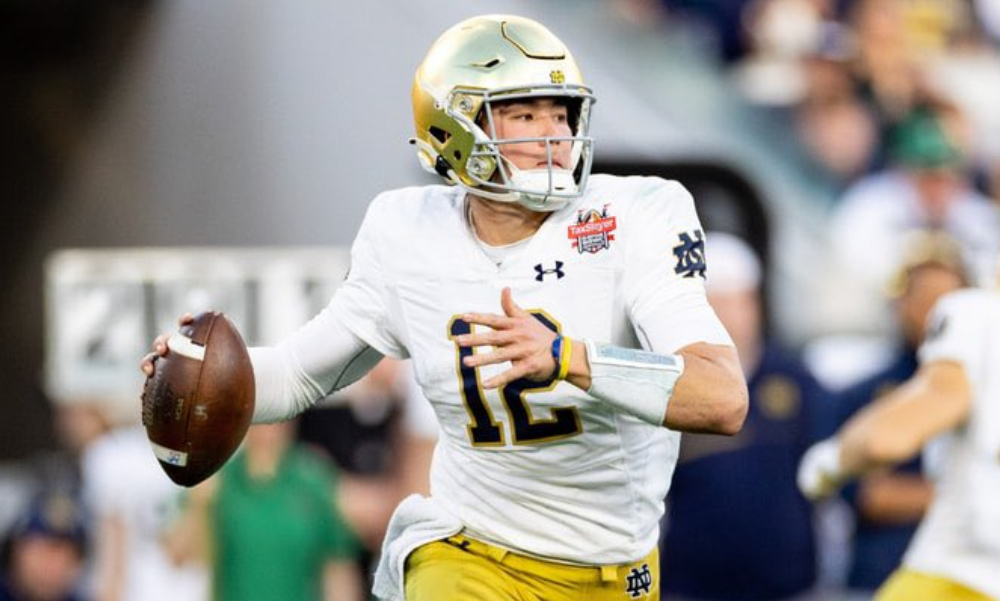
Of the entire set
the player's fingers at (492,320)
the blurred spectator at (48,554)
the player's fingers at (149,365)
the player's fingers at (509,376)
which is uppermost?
the player's fingers at (492,320)

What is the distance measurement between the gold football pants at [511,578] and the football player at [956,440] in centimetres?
110

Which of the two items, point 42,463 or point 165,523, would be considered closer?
point 165,523

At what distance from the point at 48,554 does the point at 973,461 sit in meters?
4.51

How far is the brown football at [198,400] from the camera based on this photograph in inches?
143

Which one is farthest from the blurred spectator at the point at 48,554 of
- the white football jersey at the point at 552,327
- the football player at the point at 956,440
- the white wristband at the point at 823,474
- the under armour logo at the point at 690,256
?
the under armour logo at the point at 690,256

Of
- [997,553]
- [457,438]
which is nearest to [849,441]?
[997,553]

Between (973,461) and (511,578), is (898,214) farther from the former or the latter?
(511,578)

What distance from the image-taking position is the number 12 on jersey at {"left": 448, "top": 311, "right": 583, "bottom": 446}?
355 cm

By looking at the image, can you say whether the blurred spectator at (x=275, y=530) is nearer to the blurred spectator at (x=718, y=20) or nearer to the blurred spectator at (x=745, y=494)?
the blurred spectator at (x=745, y=494)

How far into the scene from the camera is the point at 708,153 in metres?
8.34

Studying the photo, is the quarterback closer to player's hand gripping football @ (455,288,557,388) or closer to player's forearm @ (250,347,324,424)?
player's forearm @ (250,347,324,424)

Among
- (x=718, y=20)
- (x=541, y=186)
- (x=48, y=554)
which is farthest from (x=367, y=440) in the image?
(x=541, y=186)

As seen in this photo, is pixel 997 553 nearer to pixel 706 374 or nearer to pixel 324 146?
pixel 706 374

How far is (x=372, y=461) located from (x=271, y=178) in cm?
164
